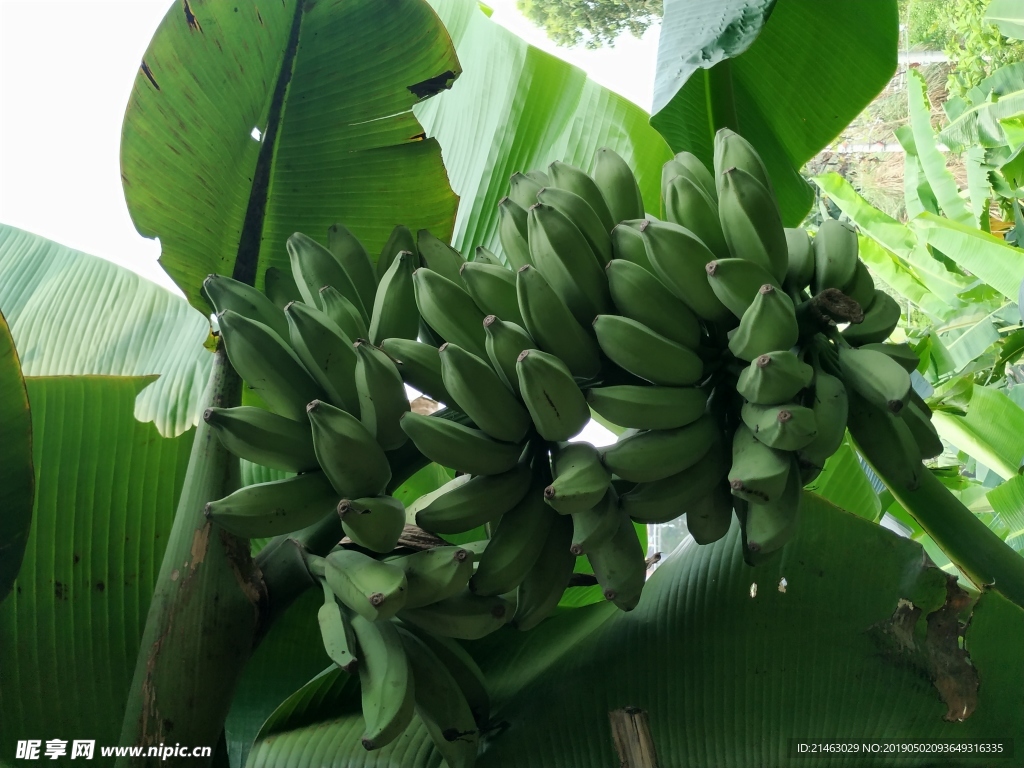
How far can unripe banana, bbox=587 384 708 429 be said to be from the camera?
443 millimetres

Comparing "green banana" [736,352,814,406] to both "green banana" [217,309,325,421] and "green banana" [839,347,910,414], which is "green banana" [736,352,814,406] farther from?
"green banana" [217,309,325,421]

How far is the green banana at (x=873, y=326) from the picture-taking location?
1.70ft

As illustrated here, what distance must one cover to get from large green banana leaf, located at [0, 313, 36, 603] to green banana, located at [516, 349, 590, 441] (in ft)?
1.15

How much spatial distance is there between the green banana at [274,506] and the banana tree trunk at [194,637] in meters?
0.04

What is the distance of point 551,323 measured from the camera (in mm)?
462

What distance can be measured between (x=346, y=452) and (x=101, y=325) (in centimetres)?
67

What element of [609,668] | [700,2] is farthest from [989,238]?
[609,668]

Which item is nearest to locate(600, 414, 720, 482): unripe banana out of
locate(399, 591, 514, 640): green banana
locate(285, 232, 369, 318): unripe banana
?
locate(399, 591, 514, 640): green banana

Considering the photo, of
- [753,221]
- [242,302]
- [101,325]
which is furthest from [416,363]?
[101,325]

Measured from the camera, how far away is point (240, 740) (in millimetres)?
695

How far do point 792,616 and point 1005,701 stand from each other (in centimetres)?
18

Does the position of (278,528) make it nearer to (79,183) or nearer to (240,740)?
(240,740)

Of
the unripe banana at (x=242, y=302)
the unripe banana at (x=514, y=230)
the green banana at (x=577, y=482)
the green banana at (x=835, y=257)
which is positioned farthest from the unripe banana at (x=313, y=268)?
the green banana at (x=835, y=257)

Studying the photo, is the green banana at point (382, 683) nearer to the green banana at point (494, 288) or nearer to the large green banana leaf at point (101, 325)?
the green banana at point (494, 288)
